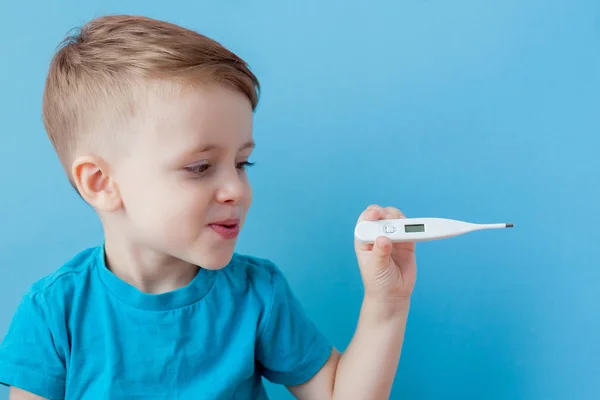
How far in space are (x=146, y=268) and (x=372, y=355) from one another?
1.03ft

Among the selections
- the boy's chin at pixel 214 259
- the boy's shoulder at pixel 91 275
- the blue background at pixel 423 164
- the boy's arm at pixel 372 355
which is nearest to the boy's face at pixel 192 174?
the boy's chin at pixel 214 259

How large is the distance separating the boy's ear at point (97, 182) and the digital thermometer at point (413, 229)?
297 mm

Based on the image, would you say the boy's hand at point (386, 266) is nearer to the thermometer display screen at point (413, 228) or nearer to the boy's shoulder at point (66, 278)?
the thermometer display screen at point (413, 228)

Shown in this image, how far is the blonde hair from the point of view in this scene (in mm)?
799

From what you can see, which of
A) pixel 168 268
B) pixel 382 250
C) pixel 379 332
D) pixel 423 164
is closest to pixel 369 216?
pixel 382 250

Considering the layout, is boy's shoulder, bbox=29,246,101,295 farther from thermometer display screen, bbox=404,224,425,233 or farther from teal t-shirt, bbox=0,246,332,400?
thermometer display screen, bbox=404,224,425,233

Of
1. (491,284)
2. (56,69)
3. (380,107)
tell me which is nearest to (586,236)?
(491,284)

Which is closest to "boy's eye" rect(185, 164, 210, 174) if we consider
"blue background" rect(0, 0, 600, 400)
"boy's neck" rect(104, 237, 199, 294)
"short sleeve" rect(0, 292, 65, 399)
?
"boy's neck" rect(104, 237, 199, 294)

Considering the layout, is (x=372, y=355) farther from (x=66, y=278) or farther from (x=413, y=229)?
(x=66, y=278)

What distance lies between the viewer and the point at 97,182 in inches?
33.1

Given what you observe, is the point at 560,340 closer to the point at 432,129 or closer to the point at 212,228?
the point at 432,129

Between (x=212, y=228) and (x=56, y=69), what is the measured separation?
0.29 m

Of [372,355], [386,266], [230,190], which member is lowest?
[372,355]

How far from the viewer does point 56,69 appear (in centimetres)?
88
